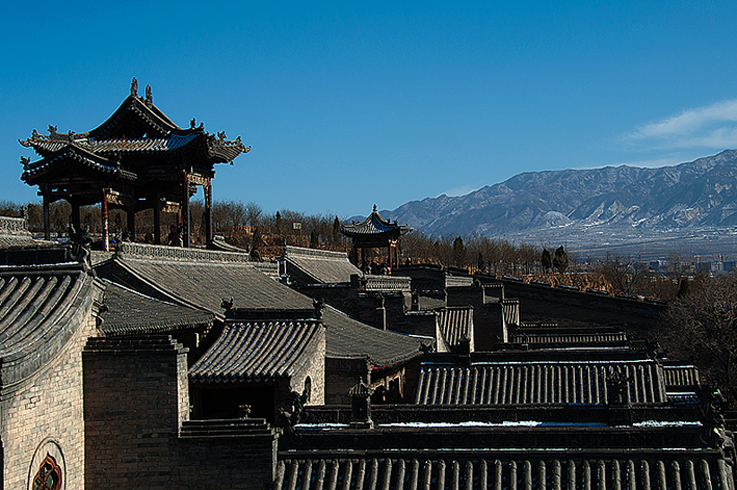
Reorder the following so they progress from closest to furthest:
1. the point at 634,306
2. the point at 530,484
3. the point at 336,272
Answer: the point at 530,484 → the point at 336,272 → the point at 634,306

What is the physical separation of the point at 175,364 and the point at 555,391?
317 inches

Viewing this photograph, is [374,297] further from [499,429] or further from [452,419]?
[499,429]

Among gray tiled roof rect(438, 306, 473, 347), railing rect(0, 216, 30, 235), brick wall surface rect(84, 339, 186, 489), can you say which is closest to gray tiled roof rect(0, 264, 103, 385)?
brick wall surface rect(84, 339, 186, 489)

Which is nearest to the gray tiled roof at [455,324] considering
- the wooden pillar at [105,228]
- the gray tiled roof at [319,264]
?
the gray tiled roof at [319,264]

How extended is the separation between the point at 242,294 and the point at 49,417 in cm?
957

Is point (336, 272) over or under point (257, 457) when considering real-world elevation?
over

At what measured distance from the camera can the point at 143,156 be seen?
71.1 feet

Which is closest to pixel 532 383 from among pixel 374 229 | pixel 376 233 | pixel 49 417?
pixel 49 417

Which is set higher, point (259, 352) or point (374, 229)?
point (374, 229)

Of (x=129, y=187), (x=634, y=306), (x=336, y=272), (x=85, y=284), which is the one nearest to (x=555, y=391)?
(x=85, y=284)

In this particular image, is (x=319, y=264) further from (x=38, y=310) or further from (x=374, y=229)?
(x=38, y=310)

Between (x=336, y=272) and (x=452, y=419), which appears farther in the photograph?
(x=336, y=272)

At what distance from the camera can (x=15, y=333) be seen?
9.27 m

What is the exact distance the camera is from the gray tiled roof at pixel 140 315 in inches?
457
